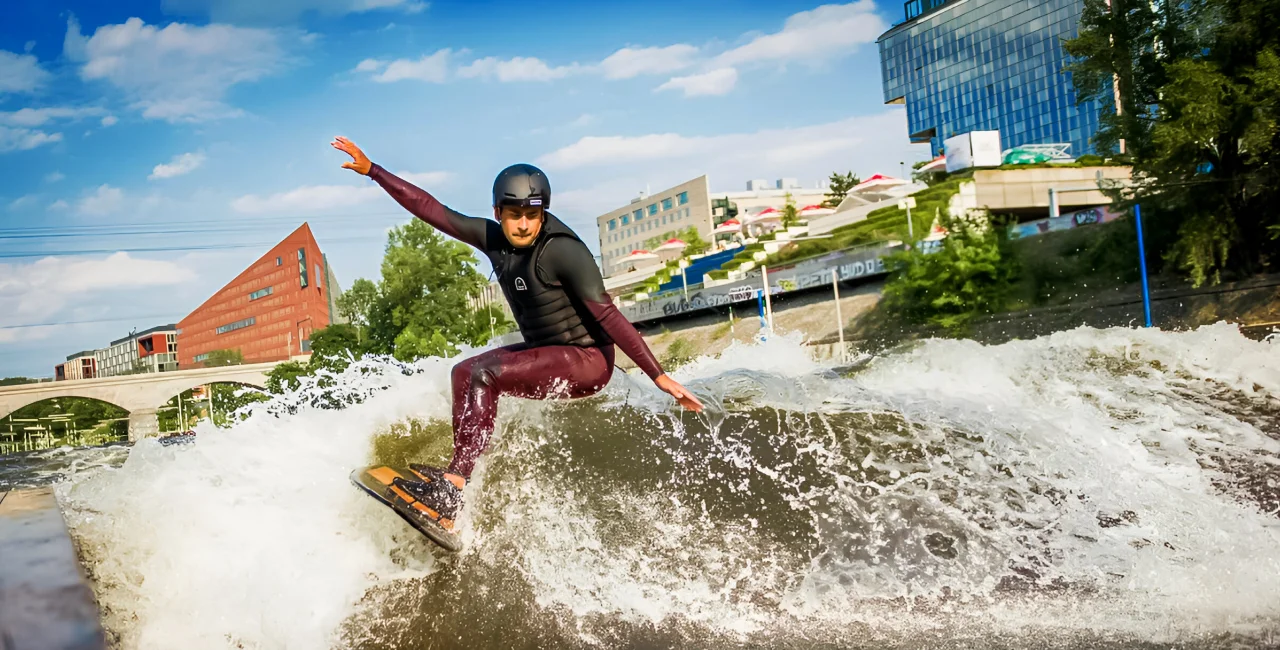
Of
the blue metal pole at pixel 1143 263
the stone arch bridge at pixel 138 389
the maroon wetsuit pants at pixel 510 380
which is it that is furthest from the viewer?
the stone arch bridge at pixel 138 389

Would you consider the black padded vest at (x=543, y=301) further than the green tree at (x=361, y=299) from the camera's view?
No

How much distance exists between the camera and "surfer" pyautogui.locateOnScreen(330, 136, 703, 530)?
4.67 meters

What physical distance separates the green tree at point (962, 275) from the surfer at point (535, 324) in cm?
3191

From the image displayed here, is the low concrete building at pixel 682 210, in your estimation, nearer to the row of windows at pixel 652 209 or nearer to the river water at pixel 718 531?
the row of windows at pixel 652 209

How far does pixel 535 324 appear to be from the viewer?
5145 mm

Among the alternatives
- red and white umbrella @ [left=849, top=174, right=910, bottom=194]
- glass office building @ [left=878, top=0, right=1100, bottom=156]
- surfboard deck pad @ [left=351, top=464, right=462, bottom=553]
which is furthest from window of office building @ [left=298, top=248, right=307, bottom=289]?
surfboard deck pad @ [left=351, top=464, right=462, bottom=553]

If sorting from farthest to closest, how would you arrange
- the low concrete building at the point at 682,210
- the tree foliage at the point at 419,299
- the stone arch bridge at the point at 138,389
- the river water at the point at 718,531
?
the low concrete building at the point at 682,210 → the stone arch bridge at the point at 138,389 → the tree foliage at the point at 419,299 → the river water at the point at 718,531

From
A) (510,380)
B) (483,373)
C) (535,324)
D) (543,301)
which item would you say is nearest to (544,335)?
(535,324)

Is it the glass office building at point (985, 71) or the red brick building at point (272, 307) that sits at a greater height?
the glass office building at point (985, 71)

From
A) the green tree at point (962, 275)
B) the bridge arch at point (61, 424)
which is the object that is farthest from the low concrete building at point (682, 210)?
the green tree at point (962, 275)

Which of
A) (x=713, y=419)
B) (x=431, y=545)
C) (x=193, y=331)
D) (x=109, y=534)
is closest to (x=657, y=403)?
(x=713, y=419)

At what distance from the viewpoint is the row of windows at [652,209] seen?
442ft

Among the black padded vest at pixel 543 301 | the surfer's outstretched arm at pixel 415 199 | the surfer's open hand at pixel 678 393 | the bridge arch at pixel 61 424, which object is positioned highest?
the surfer's outstretched arm at pixel 415 199

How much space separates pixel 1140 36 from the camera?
29578 mm
